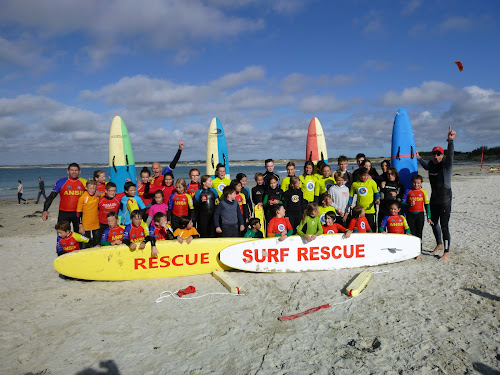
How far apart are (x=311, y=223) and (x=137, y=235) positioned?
8.66 ft

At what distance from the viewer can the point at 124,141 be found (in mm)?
8062

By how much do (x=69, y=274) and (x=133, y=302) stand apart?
1262 mm

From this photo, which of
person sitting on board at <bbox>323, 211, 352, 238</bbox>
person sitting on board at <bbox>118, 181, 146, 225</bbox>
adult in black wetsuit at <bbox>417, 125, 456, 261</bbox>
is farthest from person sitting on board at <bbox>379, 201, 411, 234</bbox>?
person sitting on board at <bbox>118, 181, 146, 225</bbox>

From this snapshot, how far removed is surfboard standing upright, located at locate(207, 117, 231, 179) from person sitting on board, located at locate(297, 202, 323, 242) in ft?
13.0

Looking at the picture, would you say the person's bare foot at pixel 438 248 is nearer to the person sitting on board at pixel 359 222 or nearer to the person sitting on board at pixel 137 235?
the person sitting on board at pixel 359 222

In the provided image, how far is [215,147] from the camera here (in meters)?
8.38

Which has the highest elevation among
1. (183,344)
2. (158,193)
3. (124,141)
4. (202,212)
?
(124,141)

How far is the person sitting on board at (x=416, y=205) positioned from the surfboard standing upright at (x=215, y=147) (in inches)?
182

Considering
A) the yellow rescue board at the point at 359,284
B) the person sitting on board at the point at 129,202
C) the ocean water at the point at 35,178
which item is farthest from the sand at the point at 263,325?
the ocean water at the point at 35,178

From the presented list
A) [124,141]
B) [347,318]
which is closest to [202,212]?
[347,318]

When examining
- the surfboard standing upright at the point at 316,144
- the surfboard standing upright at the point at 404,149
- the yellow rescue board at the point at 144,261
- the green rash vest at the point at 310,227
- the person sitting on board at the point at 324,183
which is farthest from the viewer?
the surfboard standing upright at the point at 316,144

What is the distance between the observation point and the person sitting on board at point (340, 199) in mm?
5340

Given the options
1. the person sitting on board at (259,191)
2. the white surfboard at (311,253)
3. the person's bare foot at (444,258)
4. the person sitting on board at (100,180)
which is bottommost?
the person's bare foot at (444,258)

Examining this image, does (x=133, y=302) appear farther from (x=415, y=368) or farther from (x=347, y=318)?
(x=415, y=368)
